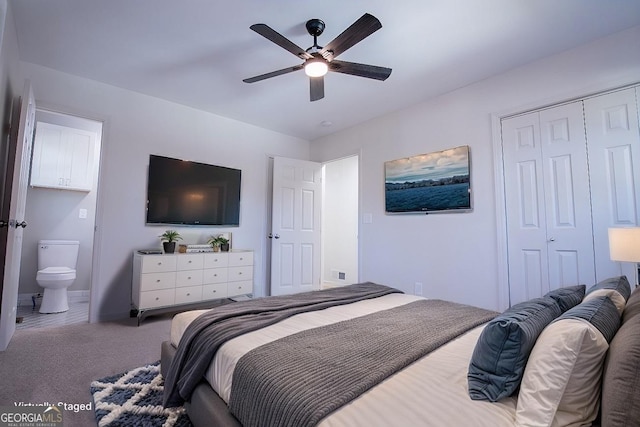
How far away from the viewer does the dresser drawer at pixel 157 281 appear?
9.68 ft

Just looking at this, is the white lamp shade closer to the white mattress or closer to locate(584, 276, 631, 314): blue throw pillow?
locate(584, 276, 631, 314): blue throw pillow

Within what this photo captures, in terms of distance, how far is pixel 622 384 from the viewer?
675 millimetres

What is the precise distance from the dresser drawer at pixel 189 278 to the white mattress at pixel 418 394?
7.11 ft

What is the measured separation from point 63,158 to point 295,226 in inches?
129

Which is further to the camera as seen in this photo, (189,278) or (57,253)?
(57,253)

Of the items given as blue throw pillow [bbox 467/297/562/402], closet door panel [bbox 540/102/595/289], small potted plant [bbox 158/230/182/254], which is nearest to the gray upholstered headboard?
blue throw pillow [bbox 467/297/562/402]

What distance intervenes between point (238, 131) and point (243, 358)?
3.61 meters

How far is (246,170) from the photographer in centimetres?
424

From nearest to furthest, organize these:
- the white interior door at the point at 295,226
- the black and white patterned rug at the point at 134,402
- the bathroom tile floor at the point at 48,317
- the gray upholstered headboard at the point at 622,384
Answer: the gray upholstered headboard at the point at 622,384
the black and white patterned rug at the point at 134,402
the bathroom tile floor at the point at 48,317
the white interior door at the point at 295,226

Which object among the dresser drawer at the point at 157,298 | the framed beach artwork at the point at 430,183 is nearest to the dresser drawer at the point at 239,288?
the dresser drawer at the point at 157,298

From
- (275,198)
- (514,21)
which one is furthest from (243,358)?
(275,198)

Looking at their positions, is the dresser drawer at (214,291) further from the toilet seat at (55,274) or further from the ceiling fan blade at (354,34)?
the ceiling fan blade at (354,34)

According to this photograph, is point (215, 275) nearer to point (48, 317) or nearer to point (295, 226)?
point (295, 226)

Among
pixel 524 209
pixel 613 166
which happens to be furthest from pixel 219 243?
pixel 613 166
